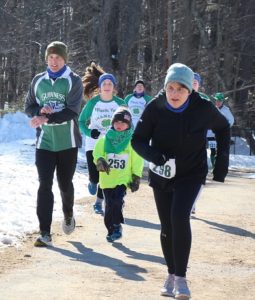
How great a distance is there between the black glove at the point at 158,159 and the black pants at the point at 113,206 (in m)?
2.51

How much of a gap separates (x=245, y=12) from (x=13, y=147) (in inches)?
696

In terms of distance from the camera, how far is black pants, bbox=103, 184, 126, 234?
7629mm

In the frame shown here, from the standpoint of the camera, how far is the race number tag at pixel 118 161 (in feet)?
25.4

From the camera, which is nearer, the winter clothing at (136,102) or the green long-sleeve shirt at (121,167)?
the green long-sleeve shirt at (121,167)

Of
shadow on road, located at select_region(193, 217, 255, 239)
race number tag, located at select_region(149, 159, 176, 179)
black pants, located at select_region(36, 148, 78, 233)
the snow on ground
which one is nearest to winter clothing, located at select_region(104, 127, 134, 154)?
black pants, located at select_region(36, 148, 78, 233)

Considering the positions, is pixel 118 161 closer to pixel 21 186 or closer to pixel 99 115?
pixel 99 115

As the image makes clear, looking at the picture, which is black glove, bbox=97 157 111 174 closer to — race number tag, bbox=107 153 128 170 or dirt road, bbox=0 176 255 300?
race number tag, bbox=107 153 128 170

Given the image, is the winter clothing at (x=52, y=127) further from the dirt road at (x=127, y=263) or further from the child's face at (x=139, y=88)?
the child's face at (x=139, y=88)

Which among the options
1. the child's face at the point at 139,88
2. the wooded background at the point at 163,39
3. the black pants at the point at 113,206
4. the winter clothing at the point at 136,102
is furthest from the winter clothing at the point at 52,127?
the wooded background at the point at 163,39

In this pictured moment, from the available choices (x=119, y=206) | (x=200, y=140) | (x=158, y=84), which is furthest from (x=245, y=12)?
(x=200, y=140)

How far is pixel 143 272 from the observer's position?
243 inches

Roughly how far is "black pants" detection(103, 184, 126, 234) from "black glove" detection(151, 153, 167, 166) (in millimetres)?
2514

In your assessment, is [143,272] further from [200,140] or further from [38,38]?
[38,38]

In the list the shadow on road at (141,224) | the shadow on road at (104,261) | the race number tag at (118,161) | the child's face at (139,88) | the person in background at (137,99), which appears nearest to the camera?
the shadow on road at (104,261)
